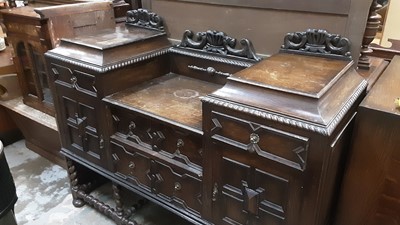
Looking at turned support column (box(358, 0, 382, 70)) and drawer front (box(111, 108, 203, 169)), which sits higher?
turned support column (box(358, 0, 382, 70))

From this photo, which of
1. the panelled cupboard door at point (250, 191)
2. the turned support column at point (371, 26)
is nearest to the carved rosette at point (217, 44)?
the turned support column at point (371, 26)

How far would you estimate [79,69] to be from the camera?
1.45 m

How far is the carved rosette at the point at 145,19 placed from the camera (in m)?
1.71

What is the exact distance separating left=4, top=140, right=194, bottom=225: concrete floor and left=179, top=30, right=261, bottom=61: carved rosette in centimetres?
90

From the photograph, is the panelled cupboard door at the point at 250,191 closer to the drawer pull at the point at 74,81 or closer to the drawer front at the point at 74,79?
the drawer front at the point at 74,79

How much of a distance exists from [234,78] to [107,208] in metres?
1.09

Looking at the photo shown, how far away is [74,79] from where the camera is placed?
1499 mm

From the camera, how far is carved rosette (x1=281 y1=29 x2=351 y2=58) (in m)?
1.22

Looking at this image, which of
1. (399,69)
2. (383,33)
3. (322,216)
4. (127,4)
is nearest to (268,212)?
(322,216)

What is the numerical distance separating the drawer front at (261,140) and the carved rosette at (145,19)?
845 millimetres

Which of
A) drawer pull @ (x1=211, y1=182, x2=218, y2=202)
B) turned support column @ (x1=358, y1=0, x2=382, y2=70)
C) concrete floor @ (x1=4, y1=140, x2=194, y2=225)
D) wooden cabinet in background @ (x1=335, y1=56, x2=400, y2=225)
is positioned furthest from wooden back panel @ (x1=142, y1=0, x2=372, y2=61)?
concrete floor @ (x1=4, y1=140, x2=194, y2=225)

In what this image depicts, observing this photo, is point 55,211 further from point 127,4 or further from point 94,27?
point 127,4

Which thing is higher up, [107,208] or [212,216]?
[212,216]

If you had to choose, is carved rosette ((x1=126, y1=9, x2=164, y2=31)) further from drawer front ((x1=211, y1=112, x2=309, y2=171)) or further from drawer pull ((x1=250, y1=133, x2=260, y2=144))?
drawer pull ((x1=250, y1=133, x2=260, y2=144))
